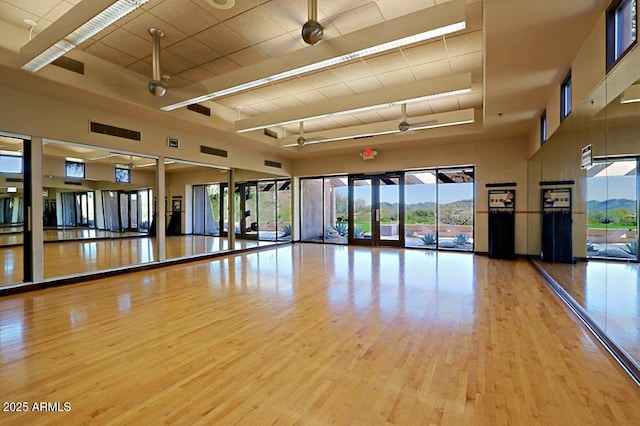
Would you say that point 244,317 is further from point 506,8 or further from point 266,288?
point 506,8

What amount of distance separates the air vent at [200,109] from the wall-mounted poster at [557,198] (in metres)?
7.45

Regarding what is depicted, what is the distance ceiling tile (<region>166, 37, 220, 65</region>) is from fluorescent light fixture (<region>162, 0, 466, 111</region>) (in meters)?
0.40

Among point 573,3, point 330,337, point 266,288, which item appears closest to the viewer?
point 573,3

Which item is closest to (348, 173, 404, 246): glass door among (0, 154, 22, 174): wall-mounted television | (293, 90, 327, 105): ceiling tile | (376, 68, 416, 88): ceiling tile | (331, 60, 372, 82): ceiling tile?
(293, 90, 327, 105): ceiling tile

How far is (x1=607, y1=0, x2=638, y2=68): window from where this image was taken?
2527 millimetres

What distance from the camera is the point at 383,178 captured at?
10.6m

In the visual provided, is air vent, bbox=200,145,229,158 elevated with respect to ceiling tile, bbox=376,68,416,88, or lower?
lower

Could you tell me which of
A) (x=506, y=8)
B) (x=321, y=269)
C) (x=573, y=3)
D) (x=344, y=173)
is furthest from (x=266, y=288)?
(x=344, y=173)

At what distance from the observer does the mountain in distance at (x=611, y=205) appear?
305 cm

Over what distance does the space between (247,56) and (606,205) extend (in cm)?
535

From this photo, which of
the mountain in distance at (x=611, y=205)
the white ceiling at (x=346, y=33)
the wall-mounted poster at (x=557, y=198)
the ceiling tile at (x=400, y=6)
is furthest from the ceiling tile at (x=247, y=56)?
the wall-mounted poster at (x=557, y=198)

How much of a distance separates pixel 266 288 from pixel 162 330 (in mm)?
1966

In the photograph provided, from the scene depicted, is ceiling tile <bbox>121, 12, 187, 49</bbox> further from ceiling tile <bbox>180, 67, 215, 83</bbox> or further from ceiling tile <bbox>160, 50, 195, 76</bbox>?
ceiling tile <bbox>180, 67, 215, 83</bbox>

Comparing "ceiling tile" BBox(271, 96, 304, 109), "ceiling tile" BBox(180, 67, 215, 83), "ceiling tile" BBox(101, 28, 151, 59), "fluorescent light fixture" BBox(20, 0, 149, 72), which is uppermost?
"ceiling tile" BBox(101, 28, 151, 59)
